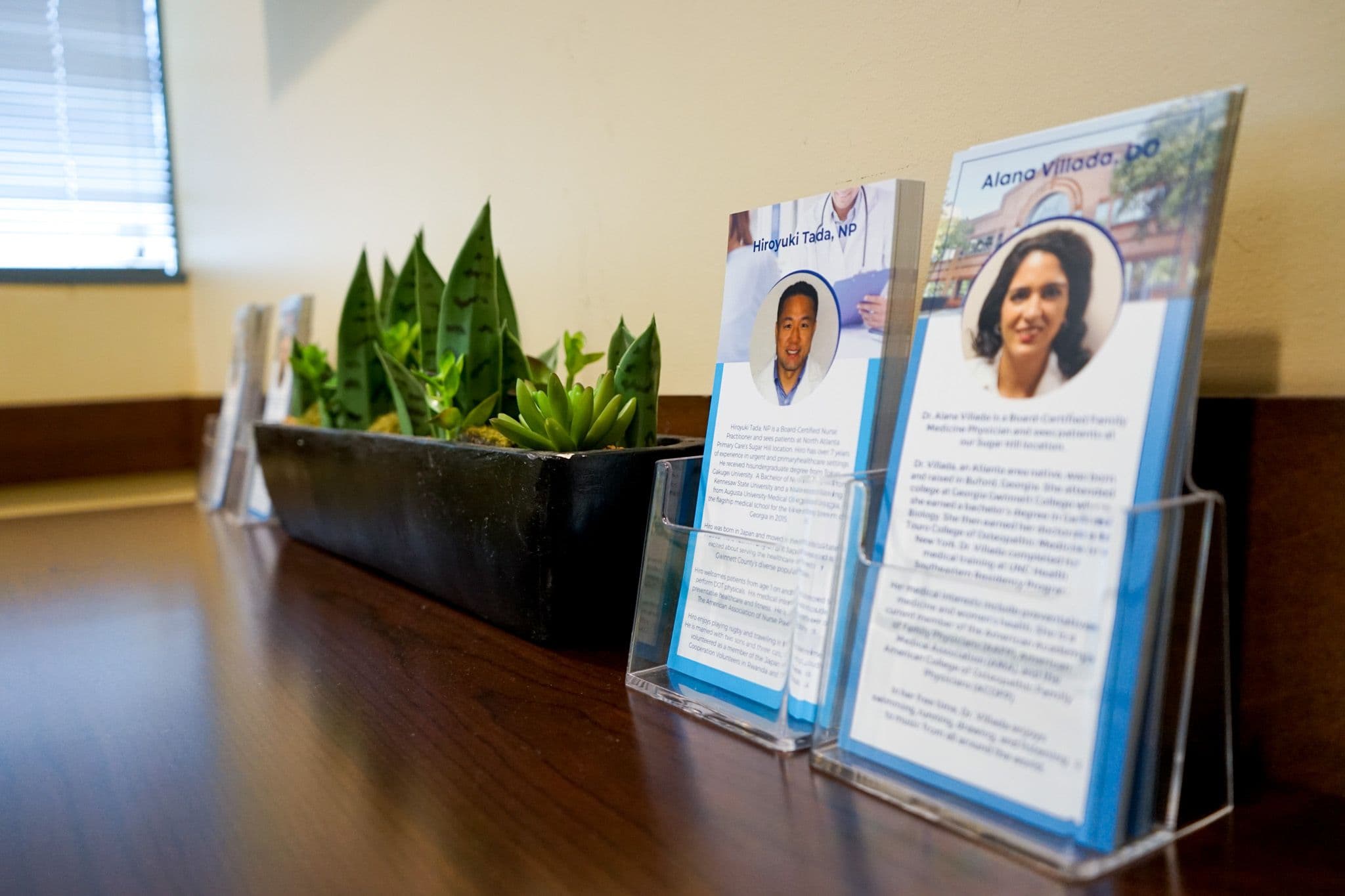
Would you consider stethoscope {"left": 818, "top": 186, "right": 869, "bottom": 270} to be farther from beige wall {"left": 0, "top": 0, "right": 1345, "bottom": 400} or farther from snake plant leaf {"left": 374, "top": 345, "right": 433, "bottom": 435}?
snake plant leaf {"left": 374, "top": 345, "right": 433, "bottom": 435}

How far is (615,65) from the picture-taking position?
888mm

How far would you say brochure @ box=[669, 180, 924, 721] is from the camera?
1.58 ft

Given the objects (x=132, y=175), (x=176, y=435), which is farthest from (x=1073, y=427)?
(x=132, y=175)

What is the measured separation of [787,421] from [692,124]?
0.37 m

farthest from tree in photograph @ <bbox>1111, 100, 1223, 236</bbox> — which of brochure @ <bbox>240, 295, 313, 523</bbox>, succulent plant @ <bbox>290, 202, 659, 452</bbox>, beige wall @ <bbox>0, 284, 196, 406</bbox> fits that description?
beige wall @ <bbox>0, 284, 196, 406</bbox>

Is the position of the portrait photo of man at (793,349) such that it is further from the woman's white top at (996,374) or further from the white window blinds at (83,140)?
the white window blinds at (83,140)

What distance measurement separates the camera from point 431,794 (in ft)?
1.42

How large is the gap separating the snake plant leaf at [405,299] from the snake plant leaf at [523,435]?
1.33ft

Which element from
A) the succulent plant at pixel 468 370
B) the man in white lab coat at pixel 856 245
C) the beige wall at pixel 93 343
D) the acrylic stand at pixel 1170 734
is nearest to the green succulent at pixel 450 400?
the succulent plant at pixel 468 370

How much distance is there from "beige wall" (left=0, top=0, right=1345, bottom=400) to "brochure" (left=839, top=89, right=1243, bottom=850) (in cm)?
10

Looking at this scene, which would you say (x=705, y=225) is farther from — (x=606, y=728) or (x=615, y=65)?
(x=606, y=728)

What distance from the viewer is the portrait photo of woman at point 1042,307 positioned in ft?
1.25

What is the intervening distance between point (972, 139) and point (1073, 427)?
25cm

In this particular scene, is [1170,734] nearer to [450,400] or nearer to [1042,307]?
[1042,307]
